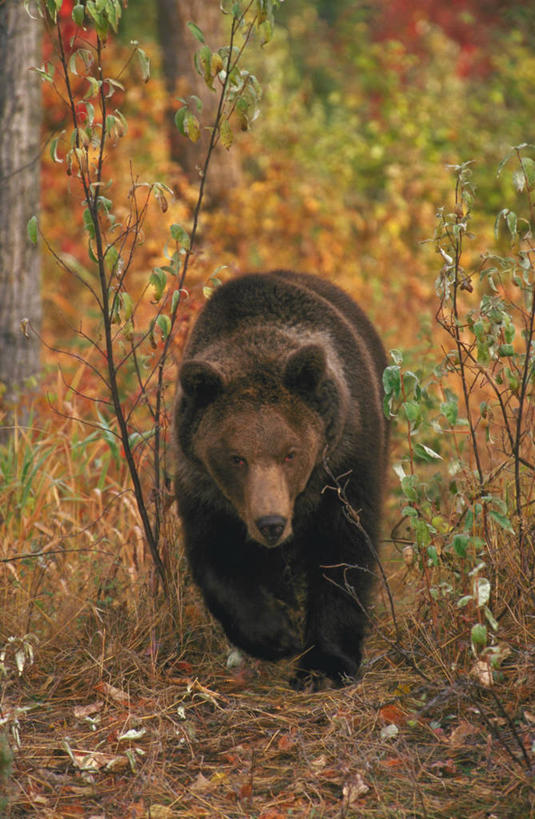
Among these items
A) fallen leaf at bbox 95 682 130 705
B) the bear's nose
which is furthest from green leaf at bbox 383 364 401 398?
fallen leaf at bbox 95 682 130 705

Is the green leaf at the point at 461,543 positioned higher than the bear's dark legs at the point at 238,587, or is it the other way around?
the green leaf at the point at 461,543

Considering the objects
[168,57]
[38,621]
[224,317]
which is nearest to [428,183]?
[168,57]

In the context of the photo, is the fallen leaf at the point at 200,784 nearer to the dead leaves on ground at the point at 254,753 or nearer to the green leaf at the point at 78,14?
the dead leaves on ground at the point at 254,753

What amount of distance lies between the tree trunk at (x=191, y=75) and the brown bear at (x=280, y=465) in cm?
606

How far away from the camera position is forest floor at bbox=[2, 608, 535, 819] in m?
3.24

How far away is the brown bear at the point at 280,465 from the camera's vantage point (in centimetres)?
409

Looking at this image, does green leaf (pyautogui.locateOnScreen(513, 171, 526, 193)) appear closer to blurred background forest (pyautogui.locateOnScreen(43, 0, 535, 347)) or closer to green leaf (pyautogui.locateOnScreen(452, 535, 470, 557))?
green leaf (pyautogui.locateOnScreen(452, 535, 470, 557))

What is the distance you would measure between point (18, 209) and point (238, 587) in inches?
137

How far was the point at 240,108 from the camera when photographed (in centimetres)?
409

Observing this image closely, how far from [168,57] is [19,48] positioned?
190 inches

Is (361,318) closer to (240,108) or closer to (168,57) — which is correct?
(240,108)

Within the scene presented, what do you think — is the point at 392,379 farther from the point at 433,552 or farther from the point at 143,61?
the point at 143,61

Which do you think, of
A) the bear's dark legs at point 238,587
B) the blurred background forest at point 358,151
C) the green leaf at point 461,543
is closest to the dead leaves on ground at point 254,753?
the bear's dark legs at point 238,587

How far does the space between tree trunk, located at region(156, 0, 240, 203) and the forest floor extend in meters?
7.17
